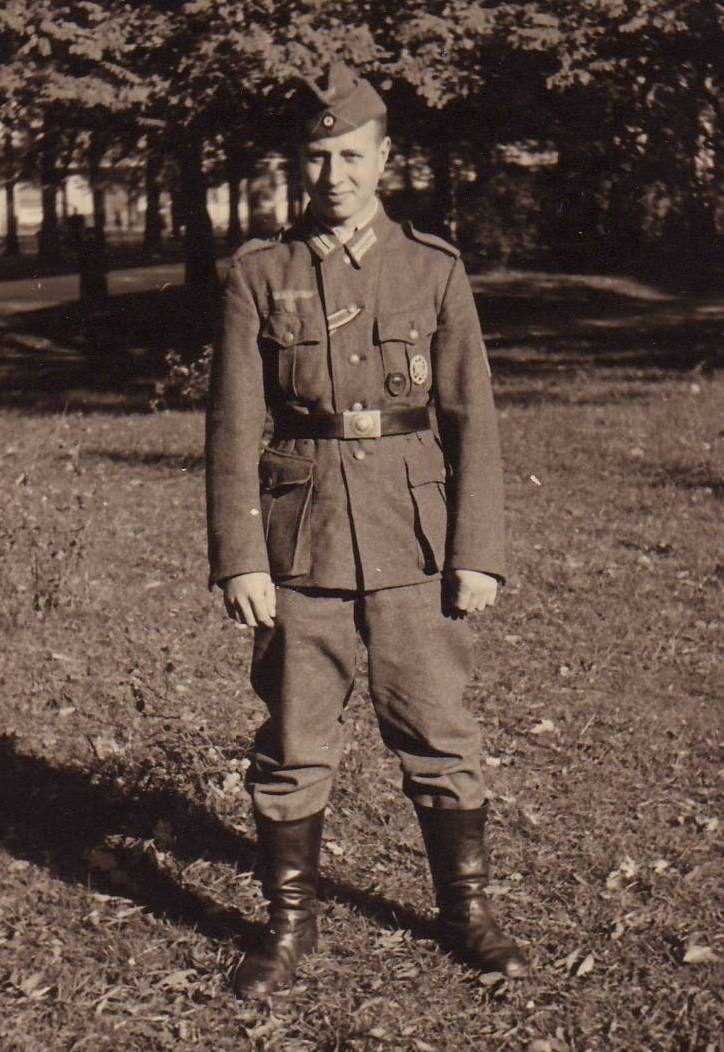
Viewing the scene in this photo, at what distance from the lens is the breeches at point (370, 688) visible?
355 cm

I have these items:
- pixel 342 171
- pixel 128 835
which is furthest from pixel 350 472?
pixel 128 835

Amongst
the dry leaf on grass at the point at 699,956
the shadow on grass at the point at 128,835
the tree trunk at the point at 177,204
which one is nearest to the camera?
the dry leaf on grass at the point at 699,956

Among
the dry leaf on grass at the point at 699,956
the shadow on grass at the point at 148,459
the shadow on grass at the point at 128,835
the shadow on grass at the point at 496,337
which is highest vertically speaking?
the dry leaf on grass at the point at 699,956

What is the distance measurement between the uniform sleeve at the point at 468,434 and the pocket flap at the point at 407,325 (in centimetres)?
5

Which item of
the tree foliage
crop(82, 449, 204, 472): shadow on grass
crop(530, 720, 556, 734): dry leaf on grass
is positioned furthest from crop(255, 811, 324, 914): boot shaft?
the tree foliage

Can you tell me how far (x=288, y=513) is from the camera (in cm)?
354

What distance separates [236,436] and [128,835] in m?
1.65

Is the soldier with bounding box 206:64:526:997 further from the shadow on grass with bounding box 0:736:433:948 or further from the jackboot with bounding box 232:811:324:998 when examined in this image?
the shadow on grass with bounding box 0:736:433:948

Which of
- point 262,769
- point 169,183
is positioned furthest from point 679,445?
point 169,183

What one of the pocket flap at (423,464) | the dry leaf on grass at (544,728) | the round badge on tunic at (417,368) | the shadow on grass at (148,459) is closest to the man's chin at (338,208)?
the round badge on tunic at (417,368)

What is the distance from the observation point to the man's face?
3.37m

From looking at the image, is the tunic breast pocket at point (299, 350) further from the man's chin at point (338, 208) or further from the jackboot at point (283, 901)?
the jackboot at point (283, 901)

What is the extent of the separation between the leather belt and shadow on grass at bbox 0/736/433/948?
1383 millimetres

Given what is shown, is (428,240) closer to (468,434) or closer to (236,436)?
(468,434)
